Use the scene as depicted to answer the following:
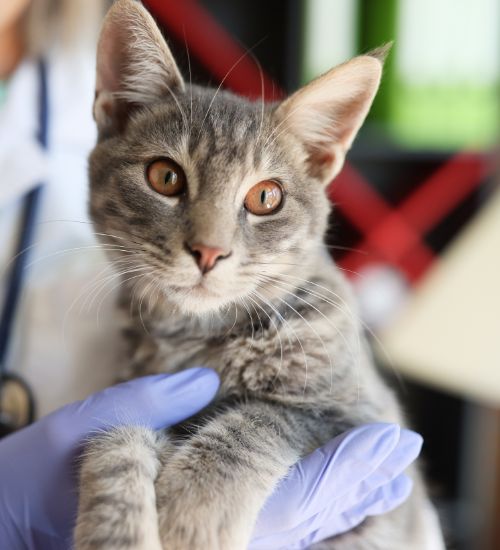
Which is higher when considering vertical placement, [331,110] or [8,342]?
[331,110]

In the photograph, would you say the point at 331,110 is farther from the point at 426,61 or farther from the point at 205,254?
the point at 426,61

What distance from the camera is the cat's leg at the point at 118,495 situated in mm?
796

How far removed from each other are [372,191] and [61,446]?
6.10ft

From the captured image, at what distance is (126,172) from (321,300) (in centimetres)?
42

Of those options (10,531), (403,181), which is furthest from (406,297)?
(10,531)

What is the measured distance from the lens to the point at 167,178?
3.36 feet

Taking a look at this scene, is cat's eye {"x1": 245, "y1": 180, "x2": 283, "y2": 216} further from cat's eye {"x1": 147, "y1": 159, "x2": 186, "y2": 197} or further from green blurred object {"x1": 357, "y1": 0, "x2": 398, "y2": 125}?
green blurred object {"x1": 357, "y1": 0, "x2": 398, "y2": 125}

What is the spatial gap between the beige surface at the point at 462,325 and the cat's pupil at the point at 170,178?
3.41ft

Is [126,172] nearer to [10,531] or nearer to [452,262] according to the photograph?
[10,531]

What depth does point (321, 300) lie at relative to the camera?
112 centimetres

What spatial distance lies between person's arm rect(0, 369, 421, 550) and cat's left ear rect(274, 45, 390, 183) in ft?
1.52

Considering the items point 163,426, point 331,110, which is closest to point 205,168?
point 331,110

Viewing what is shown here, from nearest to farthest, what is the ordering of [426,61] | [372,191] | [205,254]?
[205,254] < [426,61] < [372,191]

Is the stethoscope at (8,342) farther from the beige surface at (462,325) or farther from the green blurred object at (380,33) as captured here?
→ the green blurred object at (380,33)
